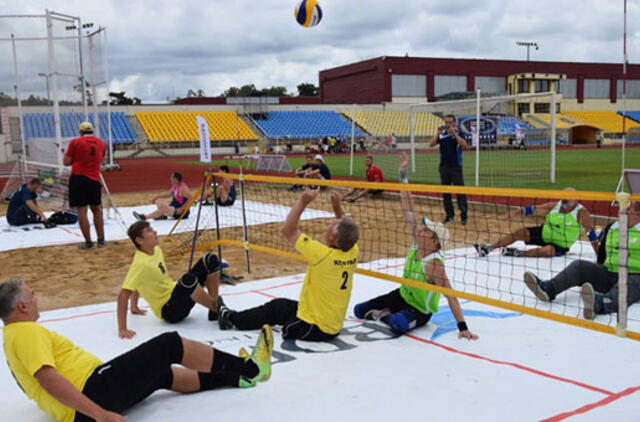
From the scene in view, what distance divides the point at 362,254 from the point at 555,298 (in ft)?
10.3

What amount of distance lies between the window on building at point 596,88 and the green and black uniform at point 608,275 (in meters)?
68.1

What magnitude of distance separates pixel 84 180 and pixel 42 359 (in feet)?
22.5

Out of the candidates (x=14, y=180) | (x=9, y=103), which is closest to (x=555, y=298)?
(x=14, y=180)

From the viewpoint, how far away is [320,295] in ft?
14.3

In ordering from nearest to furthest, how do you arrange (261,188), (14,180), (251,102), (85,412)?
(85,412) → (14,180) → (261,188) → (251,102)

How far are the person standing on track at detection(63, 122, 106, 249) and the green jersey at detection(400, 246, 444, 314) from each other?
6173 mm

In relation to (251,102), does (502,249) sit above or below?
below

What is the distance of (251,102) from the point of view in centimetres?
5122

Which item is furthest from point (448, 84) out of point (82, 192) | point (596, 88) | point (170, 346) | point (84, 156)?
point (170, 346)

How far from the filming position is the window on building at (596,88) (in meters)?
65.3

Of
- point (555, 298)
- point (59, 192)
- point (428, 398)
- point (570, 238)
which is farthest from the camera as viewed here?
point (59, 192)

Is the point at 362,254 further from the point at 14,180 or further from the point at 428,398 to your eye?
the point at 14,180

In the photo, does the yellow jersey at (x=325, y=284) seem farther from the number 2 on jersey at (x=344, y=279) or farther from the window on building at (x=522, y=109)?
the window on building at (x=522, y=109)

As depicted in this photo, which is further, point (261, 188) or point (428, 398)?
point (261, 188)
